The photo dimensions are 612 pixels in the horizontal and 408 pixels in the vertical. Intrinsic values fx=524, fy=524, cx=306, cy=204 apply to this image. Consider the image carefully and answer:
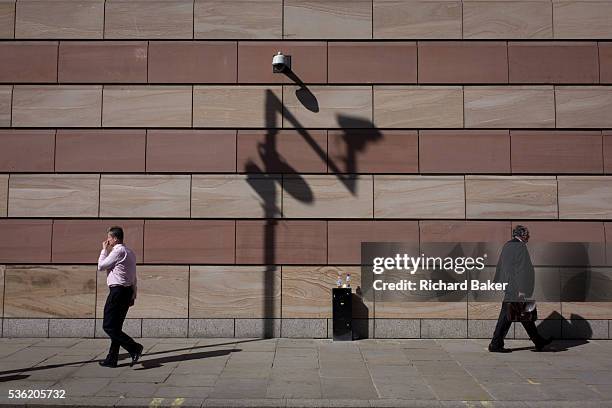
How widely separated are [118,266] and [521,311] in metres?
6.29

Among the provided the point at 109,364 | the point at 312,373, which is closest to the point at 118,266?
the point at 109,364

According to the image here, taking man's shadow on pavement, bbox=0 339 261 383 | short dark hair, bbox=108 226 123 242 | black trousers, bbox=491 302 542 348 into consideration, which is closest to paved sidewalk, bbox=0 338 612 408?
man's shadow on pavement, bbox=0 339 261 383

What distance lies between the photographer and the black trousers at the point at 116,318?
290 inches

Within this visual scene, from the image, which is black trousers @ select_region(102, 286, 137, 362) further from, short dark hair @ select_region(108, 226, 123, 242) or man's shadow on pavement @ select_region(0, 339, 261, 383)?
short dark hair @ select_region(108, 226, 123, 242)

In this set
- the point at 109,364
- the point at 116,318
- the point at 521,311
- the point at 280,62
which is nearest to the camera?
the point at 116,318

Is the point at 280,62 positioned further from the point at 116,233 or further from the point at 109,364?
the point at 109,364

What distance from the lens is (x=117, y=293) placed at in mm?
7410

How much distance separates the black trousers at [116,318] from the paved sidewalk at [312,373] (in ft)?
1.04

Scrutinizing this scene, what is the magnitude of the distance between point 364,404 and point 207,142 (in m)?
5.60

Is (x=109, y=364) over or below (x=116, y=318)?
below

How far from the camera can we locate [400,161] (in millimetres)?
9656

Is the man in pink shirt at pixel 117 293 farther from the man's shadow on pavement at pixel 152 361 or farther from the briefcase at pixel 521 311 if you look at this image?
the briefcase at pixel 521 311

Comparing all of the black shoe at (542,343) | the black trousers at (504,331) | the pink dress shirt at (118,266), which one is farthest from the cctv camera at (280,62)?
the black shoe at (542,343)

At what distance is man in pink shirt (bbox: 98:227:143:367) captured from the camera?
24.2ft
